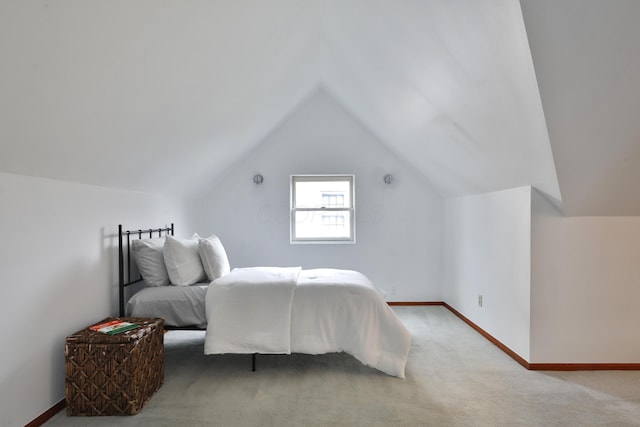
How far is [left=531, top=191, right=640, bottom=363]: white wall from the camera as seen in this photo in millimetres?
3383

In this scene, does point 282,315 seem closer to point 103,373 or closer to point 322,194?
point 103,373

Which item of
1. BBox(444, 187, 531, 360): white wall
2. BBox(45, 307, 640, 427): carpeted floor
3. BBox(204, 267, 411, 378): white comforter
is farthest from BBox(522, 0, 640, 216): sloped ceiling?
BBox(204, 267, 411, 378): white comforter

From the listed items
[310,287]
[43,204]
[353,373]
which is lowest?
[353,373]

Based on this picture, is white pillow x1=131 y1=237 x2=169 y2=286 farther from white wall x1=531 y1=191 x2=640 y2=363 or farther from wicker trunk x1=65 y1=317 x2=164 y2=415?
white wall x1=531 y1=191 x2=640 y2=363

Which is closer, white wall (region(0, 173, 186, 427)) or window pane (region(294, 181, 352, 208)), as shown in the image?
white wall (region(0, 173, 186, 427))

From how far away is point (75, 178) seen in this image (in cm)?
288

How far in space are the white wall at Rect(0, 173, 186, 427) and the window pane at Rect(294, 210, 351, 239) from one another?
9.91 feet

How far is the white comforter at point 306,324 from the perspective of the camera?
10.8ft

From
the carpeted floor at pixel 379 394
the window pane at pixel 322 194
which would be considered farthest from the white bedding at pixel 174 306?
the window pane at pixel 322 194

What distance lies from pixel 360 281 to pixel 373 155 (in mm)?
2704

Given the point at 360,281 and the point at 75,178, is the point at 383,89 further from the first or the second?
the point at 75,178

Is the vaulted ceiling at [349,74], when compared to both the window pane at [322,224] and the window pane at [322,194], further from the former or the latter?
the window pane at [322,224]

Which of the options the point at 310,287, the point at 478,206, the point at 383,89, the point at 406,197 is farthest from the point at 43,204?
the point at 406,197

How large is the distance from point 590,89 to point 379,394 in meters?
2.20
